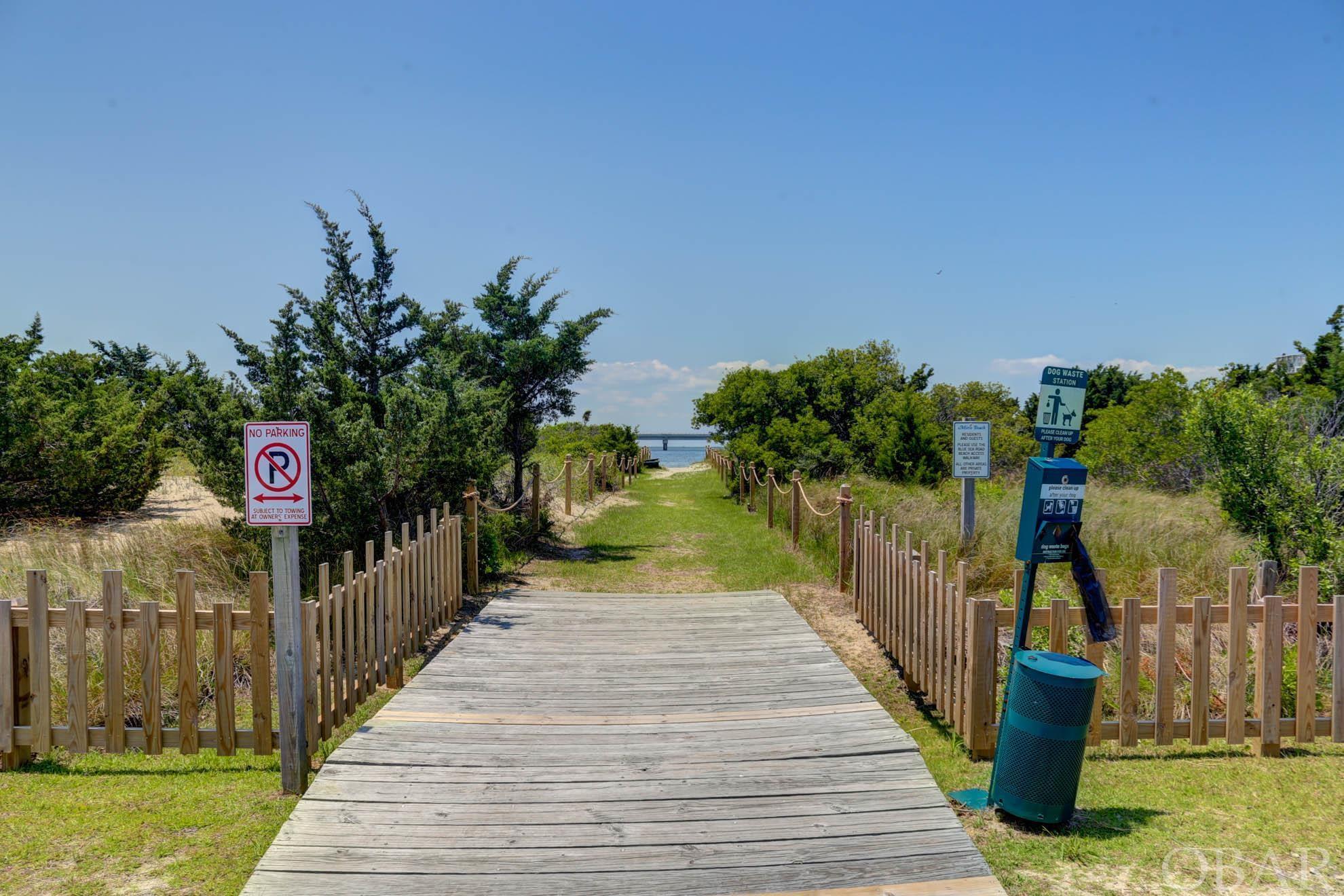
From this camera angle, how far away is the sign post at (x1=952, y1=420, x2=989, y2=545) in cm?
1001

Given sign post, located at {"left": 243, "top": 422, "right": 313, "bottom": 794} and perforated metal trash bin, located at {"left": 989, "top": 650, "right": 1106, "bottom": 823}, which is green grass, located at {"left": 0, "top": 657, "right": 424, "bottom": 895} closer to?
sign post, located at {"left": 243, "top": 422, "right": 313, "bottom": 794}

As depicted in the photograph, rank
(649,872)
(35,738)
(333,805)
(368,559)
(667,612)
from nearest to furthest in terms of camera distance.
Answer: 1. (649,872)
2. (333,805)
3. (35,738)
4. (368,559)
5. (667,612)

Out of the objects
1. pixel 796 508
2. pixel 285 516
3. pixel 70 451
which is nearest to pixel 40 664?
pixel 285 516

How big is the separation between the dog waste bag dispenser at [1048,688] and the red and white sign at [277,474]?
4188 mm

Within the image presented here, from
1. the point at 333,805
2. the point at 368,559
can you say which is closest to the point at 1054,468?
the point at 333,805

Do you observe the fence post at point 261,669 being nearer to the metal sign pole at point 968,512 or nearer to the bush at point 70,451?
the metal sign pole at point 968,512

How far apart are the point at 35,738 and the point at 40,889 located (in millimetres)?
1826

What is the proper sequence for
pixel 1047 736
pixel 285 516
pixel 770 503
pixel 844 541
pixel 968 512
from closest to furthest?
1. pixel 1047 736
2. pixel 285 516
3. pixel 968 512
4. pixel 844 541
5. pixel 770 503

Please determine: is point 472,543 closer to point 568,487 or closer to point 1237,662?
point 568,487

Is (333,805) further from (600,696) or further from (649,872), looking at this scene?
(600,696)

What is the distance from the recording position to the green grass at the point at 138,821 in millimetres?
3742

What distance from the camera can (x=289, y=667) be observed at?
479 centimetres

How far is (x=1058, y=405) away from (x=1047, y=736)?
1782 mm

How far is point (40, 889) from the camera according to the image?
3613 millimetres
